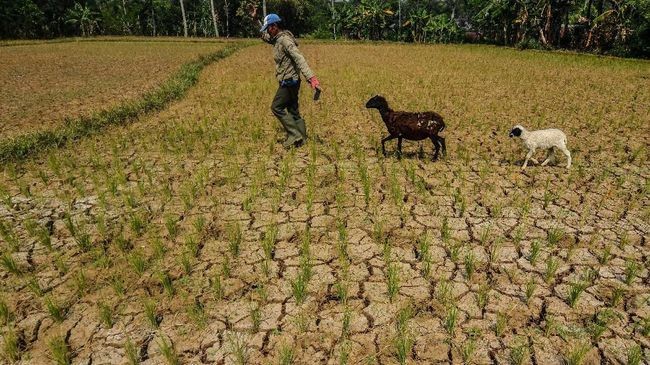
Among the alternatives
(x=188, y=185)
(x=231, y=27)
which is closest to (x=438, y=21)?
(x=231, y=27)

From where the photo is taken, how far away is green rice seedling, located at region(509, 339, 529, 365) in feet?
8.77

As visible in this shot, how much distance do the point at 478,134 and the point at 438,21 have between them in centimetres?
4579

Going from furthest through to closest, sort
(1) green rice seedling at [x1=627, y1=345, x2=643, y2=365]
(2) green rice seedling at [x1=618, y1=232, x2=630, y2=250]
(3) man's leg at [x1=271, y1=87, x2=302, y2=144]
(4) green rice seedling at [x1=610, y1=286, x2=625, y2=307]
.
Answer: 1. (3) man's leg at [x1=271, y1=87, x2=302, y2=144]
2. (2) green rice seedling at [x1=618, y1=232, x2=630, y2=250]
3. (4) green rice seedling at [x1=610, y1=286, x2=625, y2=307]
4. (1) green rice seedling at [x1=627, y1=345, x2=643, y2=365]

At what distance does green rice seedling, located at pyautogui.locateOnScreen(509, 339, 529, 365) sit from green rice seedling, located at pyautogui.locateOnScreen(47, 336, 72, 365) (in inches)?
113

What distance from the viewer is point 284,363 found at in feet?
8.80

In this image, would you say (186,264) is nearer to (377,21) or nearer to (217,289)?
(217,289)

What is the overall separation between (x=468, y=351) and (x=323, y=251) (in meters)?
1.62

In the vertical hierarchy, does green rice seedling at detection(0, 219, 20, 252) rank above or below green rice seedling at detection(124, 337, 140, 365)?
above

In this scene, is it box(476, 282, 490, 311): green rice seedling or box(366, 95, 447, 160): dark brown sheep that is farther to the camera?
box(366, 95, 447, 160): dark brown sheep

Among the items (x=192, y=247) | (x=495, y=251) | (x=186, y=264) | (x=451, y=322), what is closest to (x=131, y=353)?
(x=186, y=264)

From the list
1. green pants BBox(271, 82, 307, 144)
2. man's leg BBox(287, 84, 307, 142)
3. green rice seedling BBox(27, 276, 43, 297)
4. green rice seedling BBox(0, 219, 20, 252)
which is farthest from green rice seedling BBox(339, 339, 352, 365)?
man's leg BBox(287, 84, 307, 142)

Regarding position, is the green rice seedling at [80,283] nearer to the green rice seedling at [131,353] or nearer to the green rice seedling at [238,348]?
the green rice seedling at [131,353]

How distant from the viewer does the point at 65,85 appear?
13.4 metres

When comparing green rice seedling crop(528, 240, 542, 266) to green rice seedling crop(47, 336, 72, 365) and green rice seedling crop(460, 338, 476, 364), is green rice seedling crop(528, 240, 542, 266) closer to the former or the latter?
green rice seedling crop(460, 338, 476, 364)
